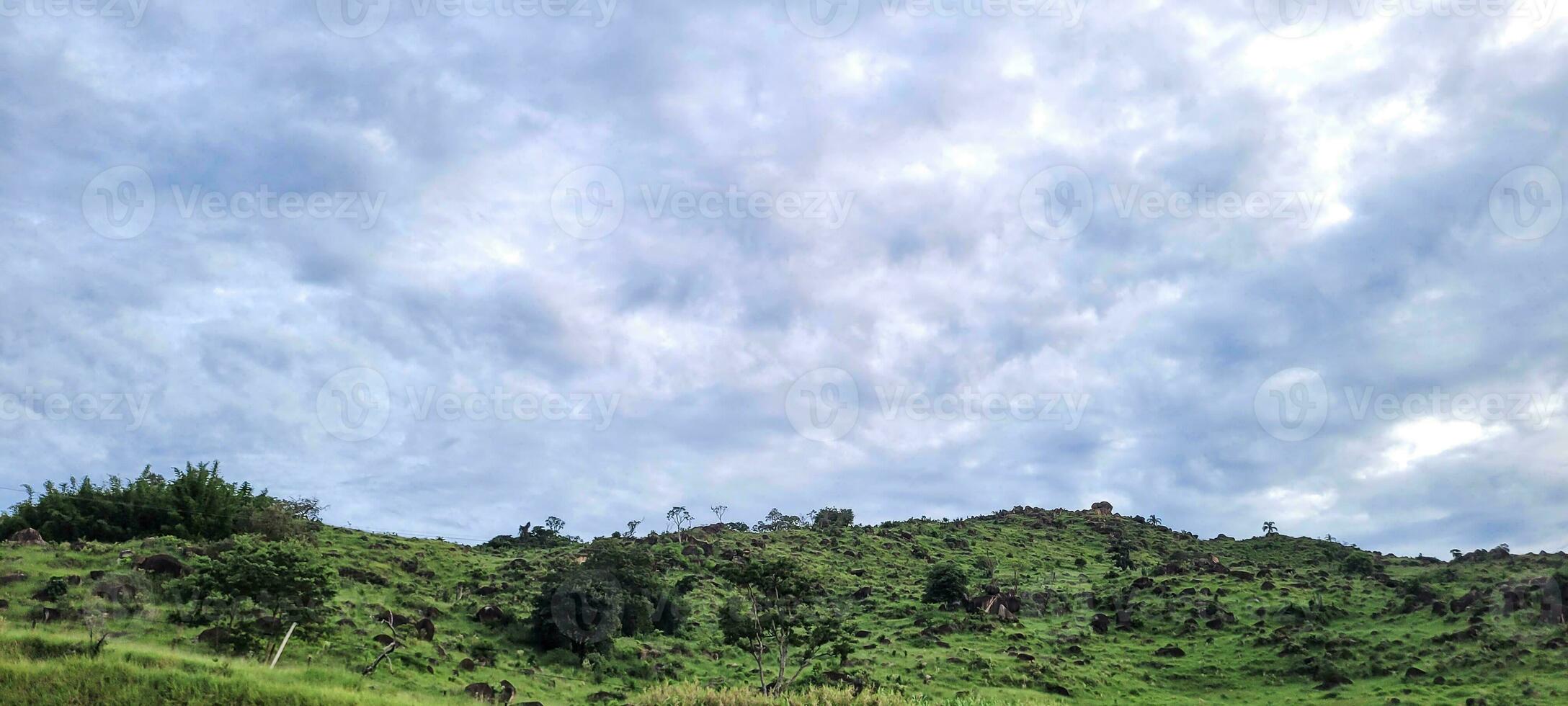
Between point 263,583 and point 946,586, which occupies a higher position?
point 946,586

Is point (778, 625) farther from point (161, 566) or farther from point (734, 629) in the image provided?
point (161, 566)

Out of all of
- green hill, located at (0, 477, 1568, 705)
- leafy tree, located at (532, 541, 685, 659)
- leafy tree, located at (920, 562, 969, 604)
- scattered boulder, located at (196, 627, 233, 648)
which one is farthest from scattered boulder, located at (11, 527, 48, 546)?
leafy tree, located at (920, 562, 969, 604)

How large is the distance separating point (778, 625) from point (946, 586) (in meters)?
33.8

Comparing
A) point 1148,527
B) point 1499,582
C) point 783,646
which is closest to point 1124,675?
point 783,646

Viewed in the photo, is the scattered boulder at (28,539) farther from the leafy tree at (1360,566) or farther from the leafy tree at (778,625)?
the leafy tree at (1360,566)

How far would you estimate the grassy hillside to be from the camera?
3105 centimetres

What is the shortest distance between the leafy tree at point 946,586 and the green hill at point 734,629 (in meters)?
0.25

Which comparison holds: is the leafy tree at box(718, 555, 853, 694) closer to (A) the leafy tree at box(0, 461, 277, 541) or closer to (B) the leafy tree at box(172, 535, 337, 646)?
(B) the leafy tree at box(172, 535, 337, 646)

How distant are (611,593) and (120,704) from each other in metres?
40.2

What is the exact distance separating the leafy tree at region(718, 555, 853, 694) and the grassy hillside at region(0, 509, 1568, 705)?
83.2 inches

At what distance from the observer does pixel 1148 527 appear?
519 ft

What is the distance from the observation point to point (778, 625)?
56812mm

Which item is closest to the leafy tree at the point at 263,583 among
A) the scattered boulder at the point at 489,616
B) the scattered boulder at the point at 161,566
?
the scattered boulder at the point at 161,566

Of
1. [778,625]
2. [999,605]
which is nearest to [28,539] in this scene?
[778,625]
